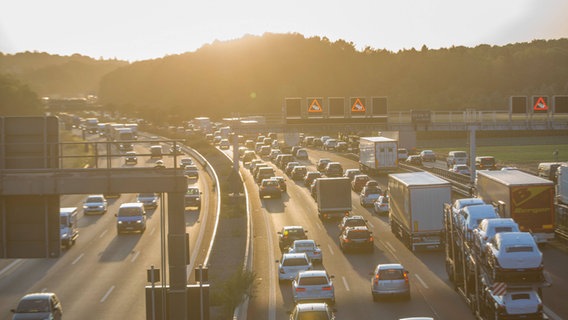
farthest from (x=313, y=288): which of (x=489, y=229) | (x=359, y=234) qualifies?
(x=359, y=234)

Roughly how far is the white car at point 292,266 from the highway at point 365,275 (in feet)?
1.40

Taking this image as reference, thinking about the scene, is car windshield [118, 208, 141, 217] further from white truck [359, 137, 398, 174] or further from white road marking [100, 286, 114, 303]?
white truck [359, 137, 398, 174]

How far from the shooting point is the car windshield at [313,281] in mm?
29859

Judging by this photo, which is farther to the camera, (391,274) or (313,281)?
(391,274)

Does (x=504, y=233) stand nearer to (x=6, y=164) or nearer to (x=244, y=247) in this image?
(x=6, y=164)

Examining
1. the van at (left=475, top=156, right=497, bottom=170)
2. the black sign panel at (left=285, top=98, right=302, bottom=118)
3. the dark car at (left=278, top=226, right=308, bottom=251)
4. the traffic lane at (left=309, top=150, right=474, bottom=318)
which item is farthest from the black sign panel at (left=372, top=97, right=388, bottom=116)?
the dark car at (left=278, top=226, right=308, bottom=251)

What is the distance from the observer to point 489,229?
88.0 ft

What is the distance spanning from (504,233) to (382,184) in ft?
160

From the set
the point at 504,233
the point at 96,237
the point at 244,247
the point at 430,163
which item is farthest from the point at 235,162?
the point at 504,233

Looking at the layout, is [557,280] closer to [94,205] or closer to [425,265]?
[425,265]

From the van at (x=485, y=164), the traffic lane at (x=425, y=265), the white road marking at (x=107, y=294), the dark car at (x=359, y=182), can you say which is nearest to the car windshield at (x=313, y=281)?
the traffic lane at (x=425, y=265)

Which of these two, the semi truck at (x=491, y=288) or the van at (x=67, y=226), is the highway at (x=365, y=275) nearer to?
the semi truck at (x=491, y=288)

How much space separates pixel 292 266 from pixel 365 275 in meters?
3.72

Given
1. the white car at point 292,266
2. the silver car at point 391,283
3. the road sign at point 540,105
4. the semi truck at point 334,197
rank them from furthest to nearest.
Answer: the road sign at point 540,105 → the semi truck at point 334,197 → the white car at point 292,266 → the silver car at point 391,283
